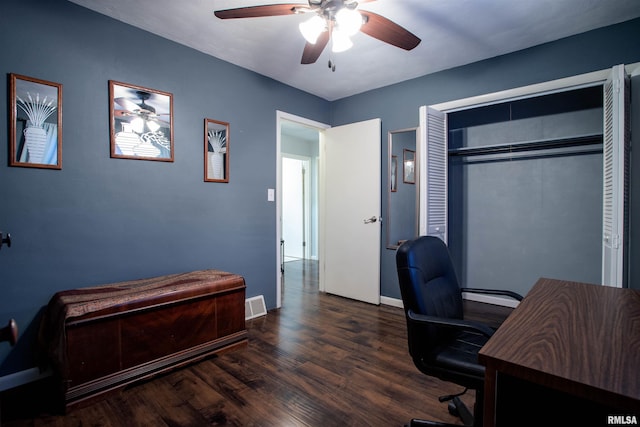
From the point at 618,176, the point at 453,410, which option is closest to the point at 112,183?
the point at 453,410

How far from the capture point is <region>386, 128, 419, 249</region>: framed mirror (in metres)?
3.61

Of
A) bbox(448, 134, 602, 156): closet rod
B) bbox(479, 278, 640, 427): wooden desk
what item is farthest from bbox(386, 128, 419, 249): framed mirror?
bbox(479, 278, 640, 427): wooden desk

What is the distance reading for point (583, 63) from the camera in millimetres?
2613

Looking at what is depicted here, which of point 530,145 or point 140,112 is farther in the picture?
point 530,145

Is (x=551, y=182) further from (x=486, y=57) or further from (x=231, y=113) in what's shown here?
(x=231, y=113)

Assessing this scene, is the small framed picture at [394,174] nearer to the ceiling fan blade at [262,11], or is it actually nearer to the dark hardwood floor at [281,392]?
the dark hardwood floor at [281,392]

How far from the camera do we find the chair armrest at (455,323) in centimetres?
121

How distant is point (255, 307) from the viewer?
3293 mm

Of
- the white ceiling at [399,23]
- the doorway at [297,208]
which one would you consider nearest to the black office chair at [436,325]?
the white ceiling at [399,23]

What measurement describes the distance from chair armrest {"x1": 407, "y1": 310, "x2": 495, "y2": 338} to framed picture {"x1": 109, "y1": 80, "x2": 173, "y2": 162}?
2385 millimetres

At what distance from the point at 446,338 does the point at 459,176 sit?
278 cm

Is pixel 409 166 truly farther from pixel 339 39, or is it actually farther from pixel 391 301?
pixel 339 39

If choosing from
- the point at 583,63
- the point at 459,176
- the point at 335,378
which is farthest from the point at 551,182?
the point at 335,378

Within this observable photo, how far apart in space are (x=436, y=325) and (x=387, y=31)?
5.83ft
